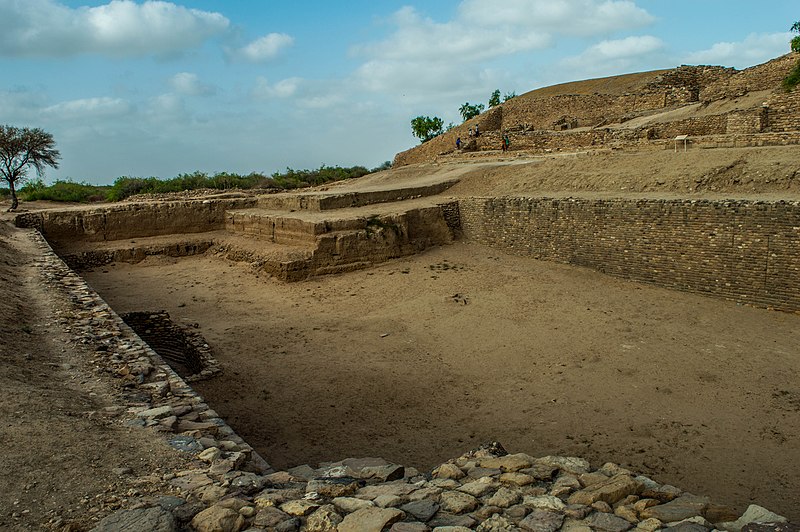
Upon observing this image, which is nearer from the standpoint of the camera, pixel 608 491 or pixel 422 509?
pixel 422 509

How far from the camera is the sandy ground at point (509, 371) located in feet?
17.6

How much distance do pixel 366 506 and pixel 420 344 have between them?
536 cm

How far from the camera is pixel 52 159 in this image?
62.4 ft

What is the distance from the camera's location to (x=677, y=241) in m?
9.35

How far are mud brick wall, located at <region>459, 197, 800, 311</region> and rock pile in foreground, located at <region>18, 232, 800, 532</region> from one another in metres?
6.33

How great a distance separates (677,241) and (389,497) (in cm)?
779

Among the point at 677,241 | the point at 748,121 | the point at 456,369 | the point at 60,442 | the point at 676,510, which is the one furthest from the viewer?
the point at 748,121

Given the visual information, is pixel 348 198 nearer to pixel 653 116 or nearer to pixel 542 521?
pixel 653 116

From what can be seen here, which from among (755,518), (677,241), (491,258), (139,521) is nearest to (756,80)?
(677,241)

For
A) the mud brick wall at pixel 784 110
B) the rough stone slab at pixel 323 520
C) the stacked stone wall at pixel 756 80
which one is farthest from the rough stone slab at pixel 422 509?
the stacked stone wall at pixel 756 80

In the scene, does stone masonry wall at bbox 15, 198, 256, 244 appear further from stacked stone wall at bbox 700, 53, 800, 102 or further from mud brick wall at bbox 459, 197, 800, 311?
stacked stone wall at bbox 700, 53, 800, 102

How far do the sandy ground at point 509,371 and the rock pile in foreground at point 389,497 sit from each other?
1769 mm

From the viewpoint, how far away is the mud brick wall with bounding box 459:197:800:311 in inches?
328

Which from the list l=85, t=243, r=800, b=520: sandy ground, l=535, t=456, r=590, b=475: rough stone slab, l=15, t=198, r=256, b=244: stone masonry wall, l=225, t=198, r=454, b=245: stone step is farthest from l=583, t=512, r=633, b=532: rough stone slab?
l=15, t=198, r=256, b=244: stone masonry wall
